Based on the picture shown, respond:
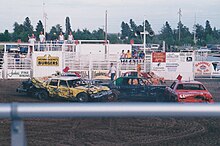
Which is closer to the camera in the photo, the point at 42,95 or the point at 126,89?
the point at 126,89

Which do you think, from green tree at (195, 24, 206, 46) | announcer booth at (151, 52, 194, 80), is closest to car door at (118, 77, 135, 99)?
announcer booth at (151, 52, 194, 80)

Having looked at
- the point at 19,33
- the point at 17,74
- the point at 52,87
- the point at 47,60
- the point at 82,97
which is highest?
the point at 19,33

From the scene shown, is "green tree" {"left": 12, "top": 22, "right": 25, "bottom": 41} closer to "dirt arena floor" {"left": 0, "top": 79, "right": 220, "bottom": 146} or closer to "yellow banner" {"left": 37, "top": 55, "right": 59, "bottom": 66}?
"yellow banner" {"left": 37, "top": 55, "right": 59, "bottom": 66}

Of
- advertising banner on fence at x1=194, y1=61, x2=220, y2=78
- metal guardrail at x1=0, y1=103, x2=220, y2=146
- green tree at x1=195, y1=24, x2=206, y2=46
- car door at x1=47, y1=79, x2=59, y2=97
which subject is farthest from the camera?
green tree at x1=195, y1=24, x2=206, y2=46

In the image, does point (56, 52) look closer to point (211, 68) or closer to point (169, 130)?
point (211, 68)

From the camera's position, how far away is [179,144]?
3.93 meters

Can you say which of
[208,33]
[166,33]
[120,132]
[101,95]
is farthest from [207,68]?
[208,33]

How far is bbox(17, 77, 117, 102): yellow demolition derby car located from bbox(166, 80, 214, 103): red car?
9.26 ft

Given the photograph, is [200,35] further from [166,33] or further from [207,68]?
[207,68]

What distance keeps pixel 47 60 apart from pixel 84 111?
36.1 meters

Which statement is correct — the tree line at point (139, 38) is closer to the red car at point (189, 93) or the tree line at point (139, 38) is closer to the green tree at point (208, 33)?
the green tree at point (208, 33)

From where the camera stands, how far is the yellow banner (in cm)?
3894

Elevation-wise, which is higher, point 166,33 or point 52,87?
point 166,33

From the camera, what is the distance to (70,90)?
2406cm
